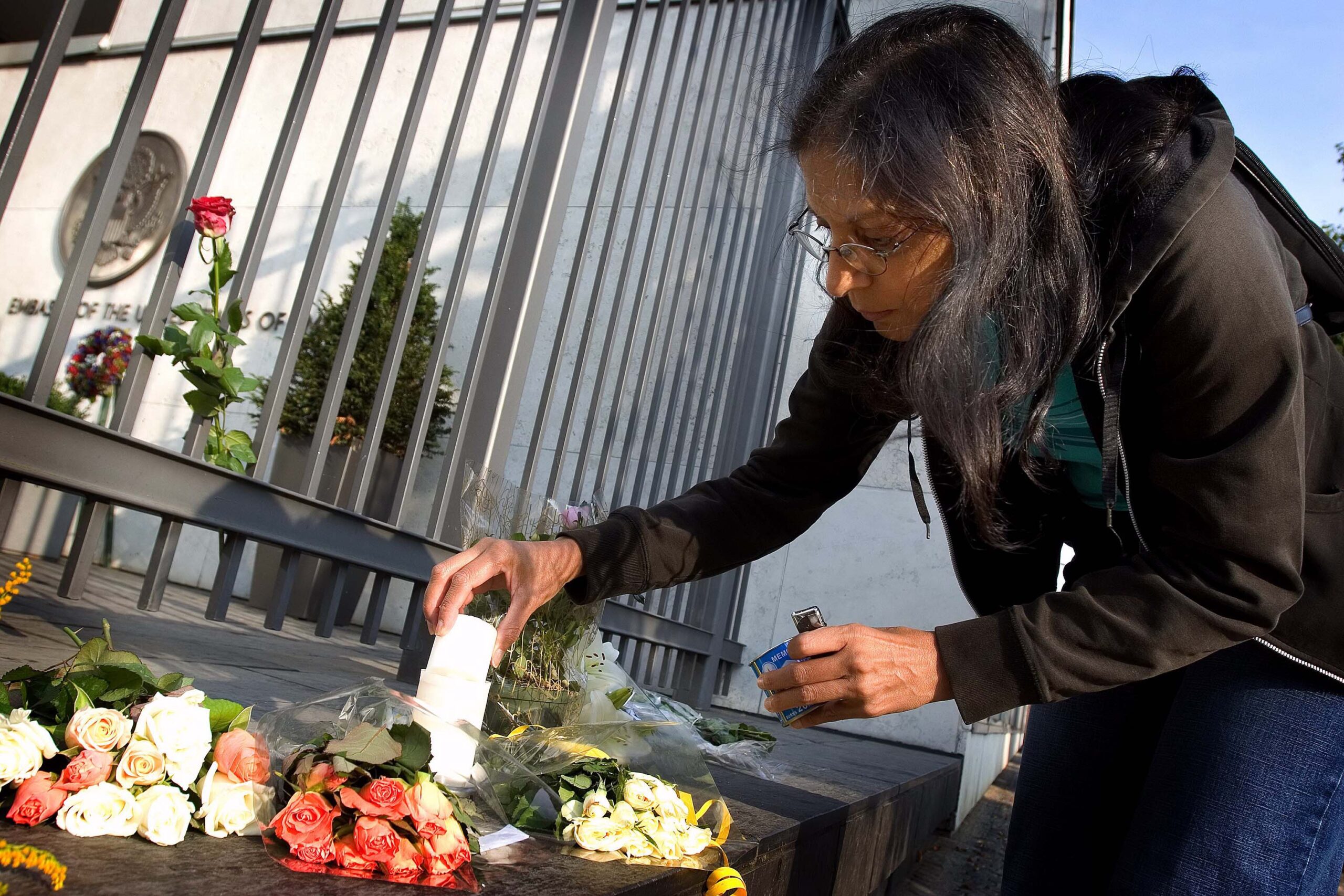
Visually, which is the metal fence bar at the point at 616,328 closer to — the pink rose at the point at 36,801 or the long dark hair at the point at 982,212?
the long dark hair at the point at 982,212

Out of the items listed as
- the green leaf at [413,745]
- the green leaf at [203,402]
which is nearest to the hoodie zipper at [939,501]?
the green leaf at [413,745]

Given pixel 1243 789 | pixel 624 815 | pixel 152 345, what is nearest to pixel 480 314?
pixel 152 345

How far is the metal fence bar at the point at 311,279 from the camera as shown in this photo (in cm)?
181

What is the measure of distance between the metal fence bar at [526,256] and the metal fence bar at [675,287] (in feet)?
2.19

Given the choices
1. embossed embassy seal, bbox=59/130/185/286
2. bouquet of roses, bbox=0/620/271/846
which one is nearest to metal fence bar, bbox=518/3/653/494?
bouquet of roses, bbox=0/620/271/846

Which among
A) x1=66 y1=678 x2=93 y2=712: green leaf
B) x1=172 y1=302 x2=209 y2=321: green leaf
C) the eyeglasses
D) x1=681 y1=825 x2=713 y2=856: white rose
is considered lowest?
x1=681 y1=825 x2=713 y2=856: white rose

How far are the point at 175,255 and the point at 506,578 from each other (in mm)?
946

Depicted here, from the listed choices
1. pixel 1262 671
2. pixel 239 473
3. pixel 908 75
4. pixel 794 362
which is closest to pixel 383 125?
pixel 794 362

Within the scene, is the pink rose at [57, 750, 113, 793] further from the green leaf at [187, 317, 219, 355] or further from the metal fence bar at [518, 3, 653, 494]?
the metal fence bar at [518, 3, 653, 494]

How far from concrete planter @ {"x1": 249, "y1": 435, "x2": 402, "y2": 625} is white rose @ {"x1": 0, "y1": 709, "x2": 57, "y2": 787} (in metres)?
4.95

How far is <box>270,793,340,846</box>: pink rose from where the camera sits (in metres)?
0.78

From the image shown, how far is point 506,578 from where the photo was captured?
1314 mm

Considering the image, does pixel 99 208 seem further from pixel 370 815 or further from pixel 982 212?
pixel 982 212

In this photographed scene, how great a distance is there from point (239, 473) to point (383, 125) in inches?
227
